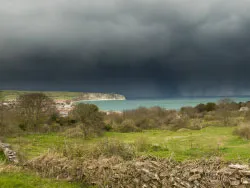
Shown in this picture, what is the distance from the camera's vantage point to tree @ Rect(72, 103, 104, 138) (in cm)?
4094

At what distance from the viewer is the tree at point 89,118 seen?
4094 cm

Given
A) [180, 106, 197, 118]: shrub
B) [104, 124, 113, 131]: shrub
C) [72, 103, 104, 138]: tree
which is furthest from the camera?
[180, 106, 197, 118]: shrub

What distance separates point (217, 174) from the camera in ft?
28.1

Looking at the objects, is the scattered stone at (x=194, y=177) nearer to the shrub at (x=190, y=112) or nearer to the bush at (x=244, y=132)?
the bush at (x=244, y=132)

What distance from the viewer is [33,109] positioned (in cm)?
4900

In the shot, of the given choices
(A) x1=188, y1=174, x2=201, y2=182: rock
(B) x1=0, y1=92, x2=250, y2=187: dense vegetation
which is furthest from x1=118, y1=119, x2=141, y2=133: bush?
(A) x1=188, y1=174, x2=201, y2=182: rock

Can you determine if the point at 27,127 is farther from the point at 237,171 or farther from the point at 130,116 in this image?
the point at 237,171

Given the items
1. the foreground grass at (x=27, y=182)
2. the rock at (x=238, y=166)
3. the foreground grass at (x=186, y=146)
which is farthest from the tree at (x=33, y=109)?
the rock at (x=238, y=166)

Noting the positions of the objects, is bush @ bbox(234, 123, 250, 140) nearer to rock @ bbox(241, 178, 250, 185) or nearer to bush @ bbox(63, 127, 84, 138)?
bush @ bbox(63, 127, 84, 138)

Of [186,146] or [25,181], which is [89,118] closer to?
[186,146]

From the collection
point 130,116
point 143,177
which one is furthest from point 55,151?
point 130,116

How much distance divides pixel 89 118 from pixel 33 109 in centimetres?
1269

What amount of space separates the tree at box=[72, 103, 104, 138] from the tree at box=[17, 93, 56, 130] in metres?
9.11

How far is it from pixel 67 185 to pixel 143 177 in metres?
3.68
